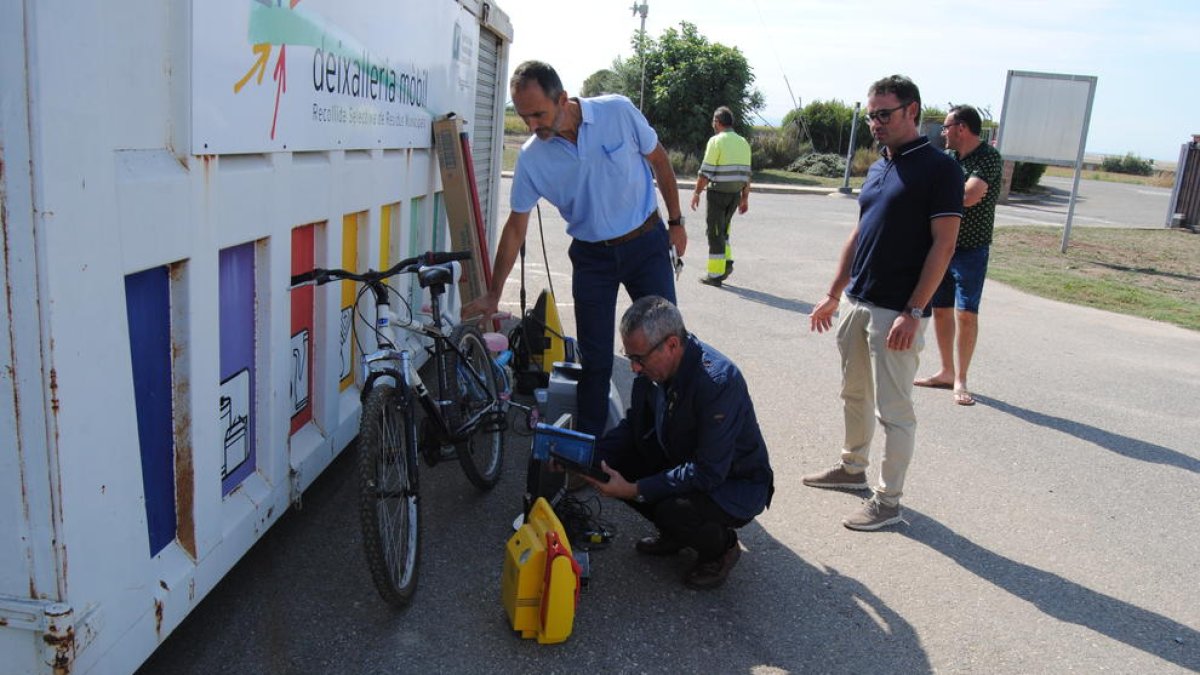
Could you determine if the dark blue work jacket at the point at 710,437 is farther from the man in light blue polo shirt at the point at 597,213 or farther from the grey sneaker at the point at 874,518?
the grey sneaker at the point at 874,518

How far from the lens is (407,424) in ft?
12.1

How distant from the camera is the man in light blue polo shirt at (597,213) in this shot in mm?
4500

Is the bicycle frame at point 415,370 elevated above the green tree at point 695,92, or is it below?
below

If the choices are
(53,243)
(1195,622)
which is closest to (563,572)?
(53,243)

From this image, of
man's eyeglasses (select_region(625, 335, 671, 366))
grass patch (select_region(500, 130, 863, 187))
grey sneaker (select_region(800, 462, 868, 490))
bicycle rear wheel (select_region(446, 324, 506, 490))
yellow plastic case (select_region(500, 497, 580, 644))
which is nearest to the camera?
yellow plastic case (select_region(500, 497, 580, 644))

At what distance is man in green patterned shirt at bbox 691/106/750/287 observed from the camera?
425 inches

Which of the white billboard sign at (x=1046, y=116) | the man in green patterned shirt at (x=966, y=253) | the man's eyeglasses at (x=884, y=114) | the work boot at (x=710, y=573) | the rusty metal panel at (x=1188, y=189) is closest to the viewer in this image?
the work boot at (x=710, y=573)

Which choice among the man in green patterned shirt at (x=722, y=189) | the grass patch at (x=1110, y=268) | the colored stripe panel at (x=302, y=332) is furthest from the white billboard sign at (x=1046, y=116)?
the colored stripe panel at (x=302, y=332)

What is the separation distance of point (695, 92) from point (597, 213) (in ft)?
106

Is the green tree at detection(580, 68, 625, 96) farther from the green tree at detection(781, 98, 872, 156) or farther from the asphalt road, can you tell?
the asphalt road

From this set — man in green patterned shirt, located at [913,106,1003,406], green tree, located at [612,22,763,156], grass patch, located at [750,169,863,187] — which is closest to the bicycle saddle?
man in green patterned shirt, located at [913,106,1003,406]

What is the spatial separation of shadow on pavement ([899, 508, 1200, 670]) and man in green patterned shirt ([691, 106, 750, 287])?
6420mm

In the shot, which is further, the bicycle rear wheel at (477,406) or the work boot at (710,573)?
the bicycle rear wheel at (477,406)

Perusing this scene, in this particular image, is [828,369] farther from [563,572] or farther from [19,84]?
[19,84]
